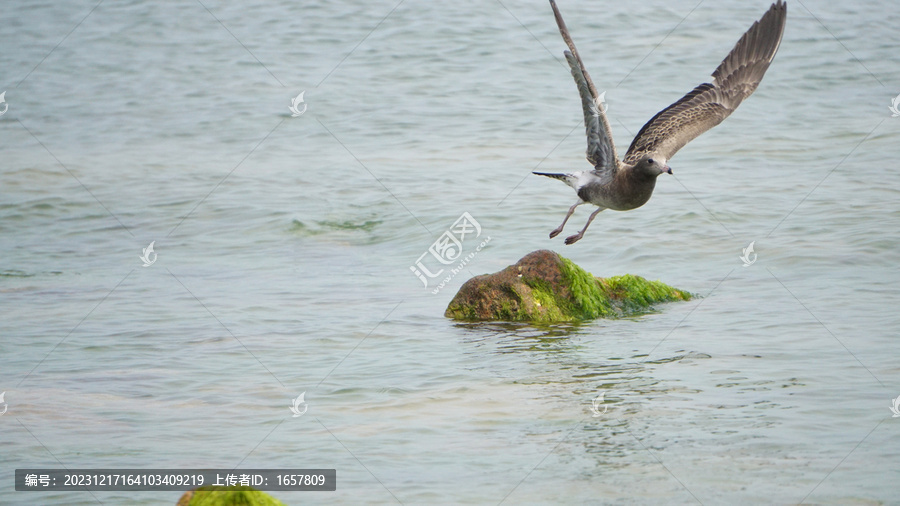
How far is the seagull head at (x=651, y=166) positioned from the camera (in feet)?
23.7

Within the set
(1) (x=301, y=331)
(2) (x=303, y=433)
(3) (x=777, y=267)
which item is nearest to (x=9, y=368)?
(1) (x=301, y=331)

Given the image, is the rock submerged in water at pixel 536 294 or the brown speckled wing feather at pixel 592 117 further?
the rock submerged in water at pixel 536 294

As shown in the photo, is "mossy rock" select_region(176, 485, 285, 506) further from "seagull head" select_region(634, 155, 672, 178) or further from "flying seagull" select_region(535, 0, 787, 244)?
"seagull head" select_region(634, 155, 672, 178)

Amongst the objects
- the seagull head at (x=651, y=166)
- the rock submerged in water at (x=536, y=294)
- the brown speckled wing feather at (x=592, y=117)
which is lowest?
the rock submerged in water at (x=536, y=294)

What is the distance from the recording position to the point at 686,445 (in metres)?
5.61

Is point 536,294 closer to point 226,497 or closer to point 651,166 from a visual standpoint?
point 651,166

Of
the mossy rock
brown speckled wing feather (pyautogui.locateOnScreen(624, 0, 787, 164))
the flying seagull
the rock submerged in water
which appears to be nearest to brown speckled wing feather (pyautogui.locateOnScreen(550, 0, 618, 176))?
the flying seagull

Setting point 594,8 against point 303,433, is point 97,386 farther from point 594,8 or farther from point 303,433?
point 594,8

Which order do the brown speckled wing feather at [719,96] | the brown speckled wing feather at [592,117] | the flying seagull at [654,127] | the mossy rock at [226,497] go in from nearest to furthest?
1. the mossy rock at [226,497]
2. the brown speckled wing feather at [592,117]
3. the flying seagull at [654,127]
4. the brown speckled wing feather at [719,96]

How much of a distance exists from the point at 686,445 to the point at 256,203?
8.58 metres

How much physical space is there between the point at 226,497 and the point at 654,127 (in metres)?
5.35

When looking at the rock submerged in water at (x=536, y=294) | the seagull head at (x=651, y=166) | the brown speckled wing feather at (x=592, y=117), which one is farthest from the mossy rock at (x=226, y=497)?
the rock submerged in water at (x=536, y=294)

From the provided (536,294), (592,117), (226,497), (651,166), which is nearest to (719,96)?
(651,166)

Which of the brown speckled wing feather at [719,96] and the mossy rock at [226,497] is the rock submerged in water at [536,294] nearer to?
the brown speckled wing feather at [719,96]
